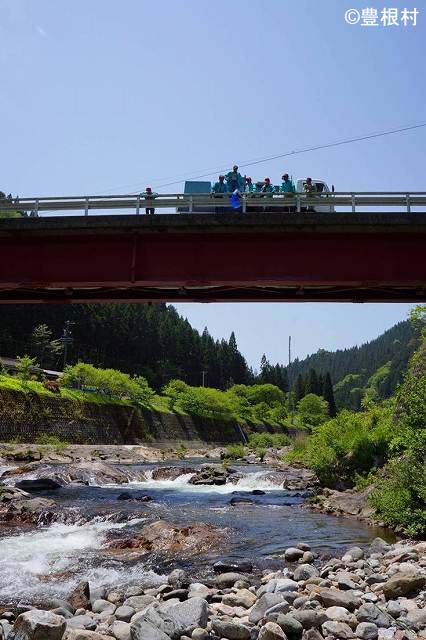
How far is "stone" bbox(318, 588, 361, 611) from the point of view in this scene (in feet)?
30.7

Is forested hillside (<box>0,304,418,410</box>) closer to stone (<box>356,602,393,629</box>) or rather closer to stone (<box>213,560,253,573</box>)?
stone (<box>213,560,253,573</box>)

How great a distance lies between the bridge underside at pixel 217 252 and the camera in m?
22.2

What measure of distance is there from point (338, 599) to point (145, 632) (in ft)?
11.2

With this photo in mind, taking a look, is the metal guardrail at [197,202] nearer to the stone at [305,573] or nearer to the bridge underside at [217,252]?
the bridge underside at [217,252]

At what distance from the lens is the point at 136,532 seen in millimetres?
17828

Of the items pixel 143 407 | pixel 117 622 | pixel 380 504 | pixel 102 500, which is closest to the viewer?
pixel 117 622

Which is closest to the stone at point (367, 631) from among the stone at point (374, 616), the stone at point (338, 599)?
the stone at point (374, 616)

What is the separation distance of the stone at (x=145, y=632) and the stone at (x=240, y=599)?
2.30m

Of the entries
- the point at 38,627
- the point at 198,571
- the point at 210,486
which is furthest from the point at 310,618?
the point at 210,486

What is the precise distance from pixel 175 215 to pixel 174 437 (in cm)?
6194

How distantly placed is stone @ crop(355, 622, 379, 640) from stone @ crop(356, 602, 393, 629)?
29cm

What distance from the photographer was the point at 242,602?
999cm

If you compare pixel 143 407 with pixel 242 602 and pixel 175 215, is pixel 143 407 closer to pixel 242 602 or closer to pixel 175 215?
pixel 175 215

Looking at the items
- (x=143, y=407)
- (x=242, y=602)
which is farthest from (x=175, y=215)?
(x=143, y=407)
